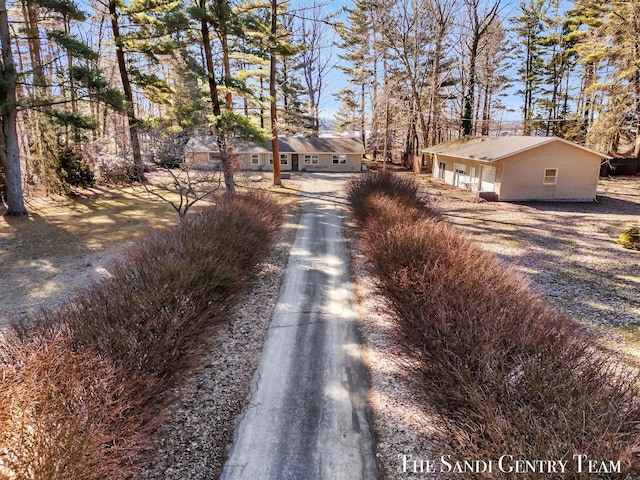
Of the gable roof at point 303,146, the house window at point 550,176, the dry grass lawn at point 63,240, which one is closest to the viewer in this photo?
the dry grass lawn at point 63,240

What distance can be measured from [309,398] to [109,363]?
2598 millimetres

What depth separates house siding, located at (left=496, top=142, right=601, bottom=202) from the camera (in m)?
21.1

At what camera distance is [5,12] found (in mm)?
14039

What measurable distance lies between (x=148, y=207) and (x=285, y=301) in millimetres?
14382

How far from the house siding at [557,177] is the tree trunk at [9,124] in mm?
24111

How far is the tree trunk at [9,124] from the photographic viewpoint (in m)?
14.0

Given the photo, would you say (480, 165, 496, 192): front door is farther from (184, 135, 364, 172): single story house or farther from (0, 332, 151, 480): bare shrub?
(0, 332, 151, 480): bare shrub

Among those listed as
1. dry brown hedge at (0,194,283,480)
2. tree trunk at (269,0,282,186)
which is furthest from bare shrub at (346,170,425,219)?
dry brown hedge at (0,194,283,480)

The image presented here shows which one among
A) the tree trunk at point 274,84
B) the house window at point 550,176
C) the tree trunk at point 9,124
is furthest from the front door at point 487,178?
the tree trunk at point 9,124

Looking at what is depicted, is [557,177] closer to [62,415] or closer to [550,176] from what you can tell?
[550,176]

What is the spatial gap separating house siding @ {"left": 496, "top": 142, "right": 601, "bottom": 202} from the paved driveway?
16.7 meters

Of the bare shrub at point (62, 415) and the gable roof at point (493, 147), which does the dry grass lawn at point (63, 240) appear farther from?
the gable roof at point (493, 147)

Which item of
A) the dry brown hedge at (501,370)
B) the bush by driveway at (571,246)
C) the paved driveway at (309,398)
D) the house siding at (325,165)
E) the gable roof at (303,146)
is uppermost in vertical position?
the gable roof at (303,146)

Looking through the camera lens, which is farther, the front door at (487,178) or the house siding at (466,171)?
the house siding at (466,171)
